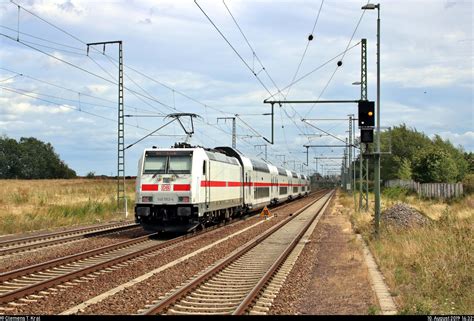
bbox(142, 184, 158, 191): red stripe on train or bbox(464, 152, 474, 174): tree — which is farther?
bbox(464, 152, 474, 174): tree

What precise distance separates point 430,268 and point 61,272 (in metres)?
7.92

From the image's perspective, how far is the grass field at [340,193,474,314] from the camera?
869 cm

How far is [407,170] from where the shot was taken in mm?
72875

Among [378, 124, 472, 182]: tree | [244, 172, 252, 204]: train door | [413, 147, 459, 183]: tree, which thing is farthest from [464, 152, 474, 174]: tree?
[244, 172, 252, 204]: train door

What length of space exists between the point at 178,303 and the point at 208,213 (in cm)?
1368

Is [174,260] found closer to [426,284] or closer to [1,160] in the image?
[426,284]

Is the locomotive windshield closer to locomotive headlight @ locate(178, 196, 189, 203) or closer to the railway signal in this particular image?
locomotive headlight @ locate(178, 196, 189, 203)

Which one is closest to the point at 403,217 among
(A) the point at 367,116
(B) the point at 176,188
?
(A) the point at 367,116

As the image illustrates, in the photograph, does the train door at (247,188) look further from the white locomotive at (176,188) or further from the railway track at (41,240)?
the railway track at (41,240)

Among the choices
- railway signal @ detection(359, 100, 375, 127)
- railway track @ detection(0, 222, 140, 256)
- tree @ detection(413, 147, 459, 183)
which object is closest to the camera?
railway track @ detection(0, 222, 140, 256)

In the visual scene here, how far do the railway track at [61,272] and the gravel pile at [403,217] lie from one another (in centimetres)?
858

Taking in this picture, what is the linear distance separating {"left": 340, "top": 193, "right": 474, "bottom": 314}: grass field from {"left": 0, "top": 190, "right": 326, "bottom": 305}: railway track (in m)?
6.36

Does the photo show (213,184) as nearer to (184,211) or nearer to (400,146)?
(184,211)

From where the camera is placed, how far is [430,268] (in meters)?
10.9
